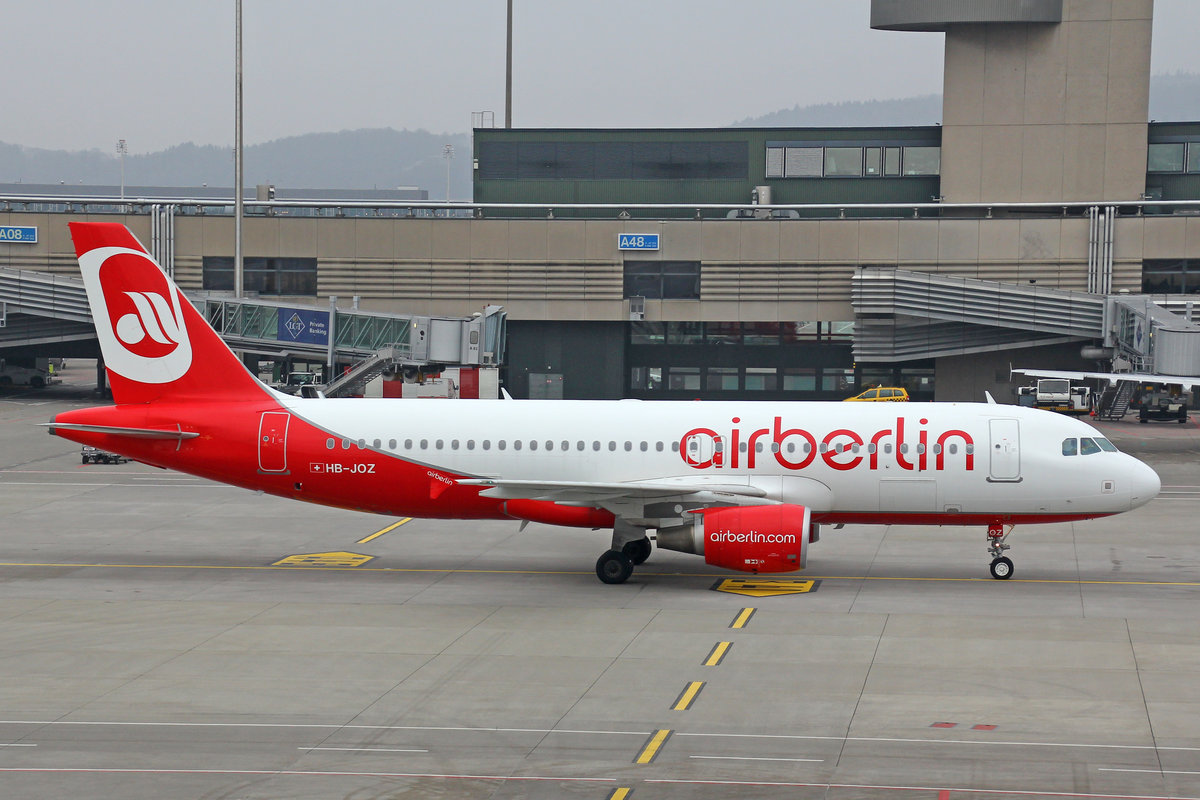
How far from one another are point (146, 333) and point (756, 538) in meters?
15.6

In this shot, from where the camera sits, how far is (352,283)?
267 ft

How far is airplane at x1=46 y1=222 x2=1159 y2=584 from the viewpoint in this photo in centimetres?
3000

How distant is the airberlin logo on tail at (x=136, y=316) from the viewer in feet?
104

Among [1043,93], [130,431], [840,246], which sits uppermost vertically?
[1043,93]

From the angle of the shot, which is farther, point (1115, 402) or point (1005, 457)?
point (1115, 402)

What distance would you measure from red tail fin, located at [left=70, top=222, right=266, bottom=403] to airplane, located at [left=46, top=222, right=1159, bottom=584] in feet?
0.11

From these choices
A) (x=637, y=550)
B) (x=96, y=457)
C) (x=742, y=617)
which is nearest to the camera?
(x=742, y=617)

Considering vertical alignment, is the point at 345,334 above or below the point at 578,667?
above

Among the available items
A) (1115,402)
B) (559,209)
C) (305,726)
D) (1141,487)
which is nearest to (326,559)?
(305,726)

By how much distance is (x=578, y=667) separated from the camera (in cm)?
2317

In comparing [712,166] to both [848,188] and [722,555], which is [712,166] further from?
[722,555]

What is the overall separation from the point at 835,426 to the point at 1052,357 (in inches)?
2086

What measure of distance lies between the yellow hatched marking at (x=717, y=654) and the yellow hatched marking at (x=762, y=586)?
4.63 meters

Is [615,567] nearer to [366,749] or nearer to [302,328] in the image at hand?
[366,749]
